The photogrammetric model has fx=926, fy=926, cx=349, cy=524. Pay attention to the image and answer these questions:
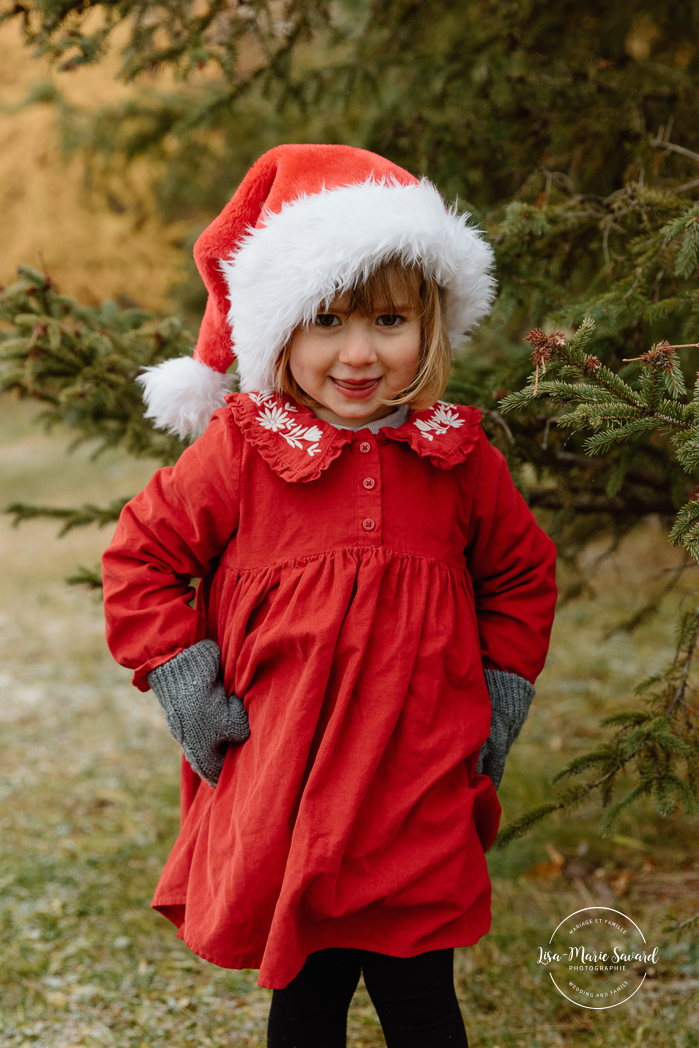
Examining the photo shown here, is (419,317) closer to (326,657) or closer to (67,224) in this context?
(326,657)

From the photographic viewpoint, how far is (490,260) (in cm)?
182

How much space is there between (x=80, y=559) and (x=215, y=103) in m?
5.25

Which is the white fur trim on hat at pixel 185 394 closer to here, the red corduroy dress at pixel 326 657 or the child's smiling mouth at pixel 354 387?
the red corduroy dress at pixel 326 657

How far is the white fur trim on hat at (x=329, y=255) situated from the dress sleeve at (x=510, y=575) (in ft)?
1.18

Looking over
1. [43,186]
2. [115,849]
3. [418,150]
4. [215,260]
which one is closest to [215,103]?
[418,150]

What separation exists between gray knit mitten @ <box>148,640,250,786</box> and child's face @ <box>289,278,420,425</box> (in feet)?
1.72

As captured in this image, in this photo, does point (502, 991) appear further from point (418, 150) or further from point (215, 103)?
point (215, 103)

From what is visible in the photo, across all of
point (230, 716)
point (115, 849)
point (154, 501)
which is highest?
point (154, 501)

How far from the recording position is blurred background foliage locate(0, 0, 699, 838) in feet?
7.22

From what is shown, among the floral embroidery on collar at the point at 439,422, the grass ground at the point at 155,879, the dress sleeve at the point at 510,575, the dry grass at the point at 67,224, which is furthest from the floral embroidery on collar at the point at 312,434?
the dry grass at the point at 67,224

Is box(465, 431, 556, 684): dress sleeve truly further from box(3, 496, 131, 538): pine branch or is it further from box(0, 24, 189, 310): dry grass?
box(0, 24, 189, 310): dry grass

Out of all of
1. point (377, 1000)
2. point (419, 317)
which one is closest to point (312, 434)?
point (419, 317)

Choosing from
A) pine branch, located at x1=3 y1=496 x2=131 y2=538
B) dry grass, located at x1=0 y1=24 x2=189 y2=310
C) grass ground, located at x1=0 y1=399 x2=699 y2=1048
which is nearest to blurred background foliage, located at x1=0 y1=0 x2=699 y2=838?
pine branch, located at x1=3 y1=496 x2=131 y2=538

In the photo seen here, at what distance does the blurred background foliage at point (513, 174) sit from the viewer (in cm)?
220
